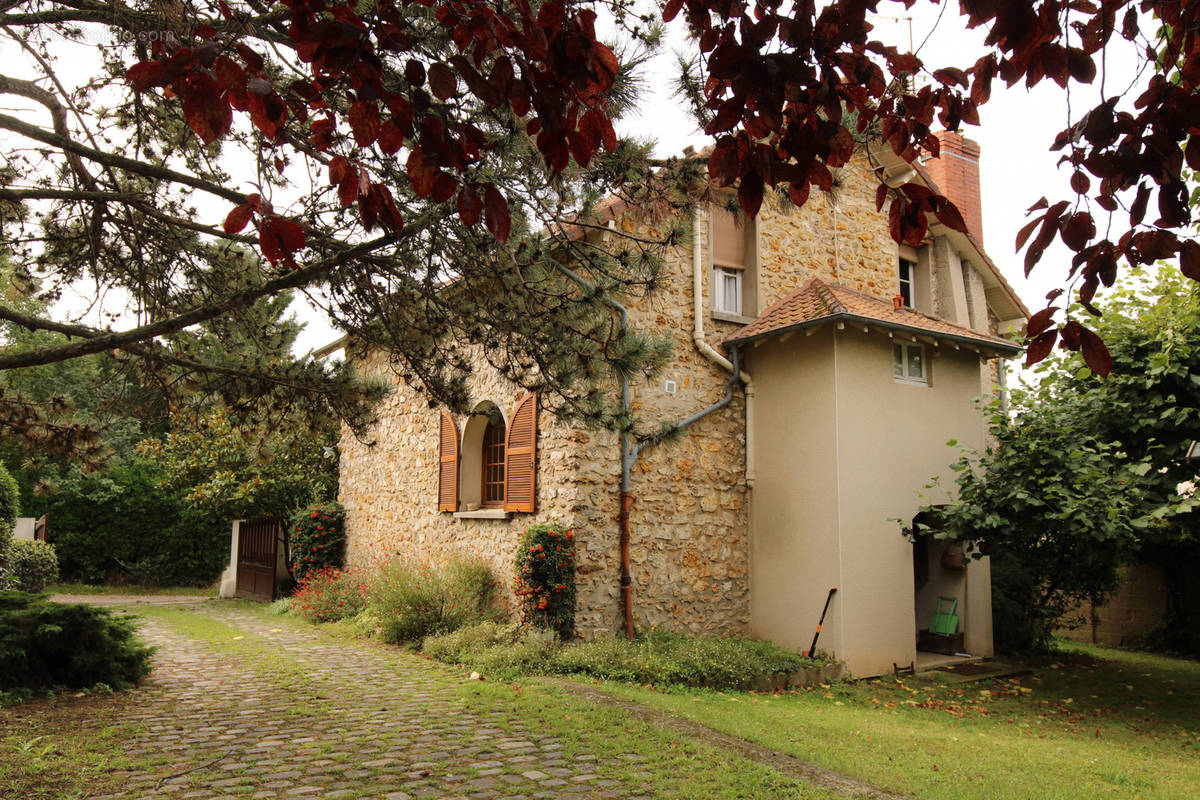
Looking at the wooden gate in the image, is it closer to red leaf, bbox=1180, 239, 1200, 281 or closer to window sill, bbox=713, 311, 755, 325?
window sill, bbox=713, 311, 755, 325

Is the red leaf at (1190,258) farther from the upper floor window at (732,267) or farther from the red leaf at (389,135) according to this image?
the upper floor window at (732,267)

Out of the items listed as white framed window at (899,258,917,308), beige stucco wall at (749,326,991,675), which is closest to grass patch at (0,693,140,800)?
beige stucco wall at (749,326,991,675)

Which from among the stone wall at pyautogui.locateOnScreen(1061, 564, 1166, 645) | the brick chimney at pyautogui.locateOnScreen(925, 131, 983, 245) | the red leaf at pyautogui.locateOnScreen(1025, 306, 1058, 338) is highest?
the brick chimney at pyautogui.locateOnScreen(925, 131, 983, 245)

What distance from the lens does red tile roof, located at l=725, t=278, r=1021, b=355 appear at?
9641 mm

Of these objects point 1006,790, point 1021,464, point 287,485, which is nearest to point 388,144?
point 1006,790

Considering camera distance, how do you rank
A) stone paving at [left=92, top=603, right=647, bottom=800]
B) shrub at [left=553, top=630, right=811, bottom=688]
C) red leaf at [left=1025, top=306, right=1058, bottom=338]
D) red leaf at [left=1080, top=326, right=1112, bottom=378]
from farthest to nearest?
shrub at [left=553, top=630, right=811, bottom=688] < stone paving at [left=92, top=603, right=647, bottom=800] < red leaf at [left=1025, top=306, right=1058, bottom=338] < red leaf at [left=1080, top=326, right=1112, bottom=378]

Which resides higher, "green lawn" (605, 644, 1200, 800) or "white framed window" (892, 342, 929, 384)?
"white framed window" (892, 342, 929, 384)

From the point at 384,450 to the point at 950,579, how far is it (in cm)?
928

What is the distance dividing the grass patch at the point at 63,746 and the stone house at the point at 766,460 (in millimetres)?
4624

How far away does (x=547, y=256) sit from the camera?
5.47 m

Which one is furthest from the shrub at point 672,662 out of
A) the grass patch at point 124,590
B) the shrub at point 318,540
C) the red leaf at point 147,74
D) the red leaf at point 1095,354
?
the grass patch at point 124,590

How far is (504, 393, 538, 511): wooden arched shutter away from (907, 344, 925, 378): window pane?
4982 millimetres

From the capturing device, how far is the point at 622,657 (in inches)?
333

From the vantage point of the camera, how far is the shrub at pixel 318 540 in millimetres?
14547
